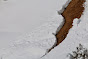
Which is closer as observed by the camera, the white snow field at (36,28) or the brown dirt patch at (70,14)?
the white snow field at (36,28)

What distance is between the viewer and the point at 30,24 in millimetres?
6105

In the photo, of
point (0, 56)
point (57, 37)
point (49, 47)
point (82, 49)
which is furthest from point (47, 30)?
point (82, 49)

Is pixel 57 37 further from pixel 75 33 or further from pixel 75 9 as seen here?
pixel 75 9

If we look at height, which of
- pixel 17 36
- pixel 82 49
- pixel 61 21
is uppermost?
pixel 82 49

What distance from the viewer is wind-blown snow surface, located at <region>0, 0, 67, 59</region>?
4641 mm

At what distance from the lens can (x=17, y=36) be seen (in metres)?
5.55

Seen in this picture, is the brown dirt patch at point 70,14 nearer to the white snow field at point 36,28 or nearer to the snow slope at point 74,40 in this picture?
the white snow field at point 36,28

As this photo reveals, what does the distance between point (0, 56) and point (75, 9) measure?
3646 millimetres

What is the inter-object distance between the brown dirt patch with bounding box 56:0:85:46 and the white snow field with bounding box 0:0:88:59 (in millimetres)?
215

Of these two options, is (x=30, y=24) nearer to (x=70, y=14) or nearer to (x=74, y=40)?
(x=70, y=14)

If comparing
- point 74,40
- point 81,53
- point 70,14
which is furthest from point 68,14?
point 81,53

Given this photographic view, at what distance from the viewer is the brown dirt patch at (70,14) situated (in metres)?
5.23

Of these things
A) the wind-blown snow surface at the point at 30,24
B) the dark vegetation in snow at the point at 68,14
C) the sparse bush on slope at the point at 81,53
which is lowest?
the wind-blown snow surface at the point at 30,24

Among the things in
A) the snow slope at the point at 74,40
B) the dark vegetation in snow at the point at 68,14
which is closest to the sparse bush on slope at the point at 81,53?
the snow slope at the point at 74,40
